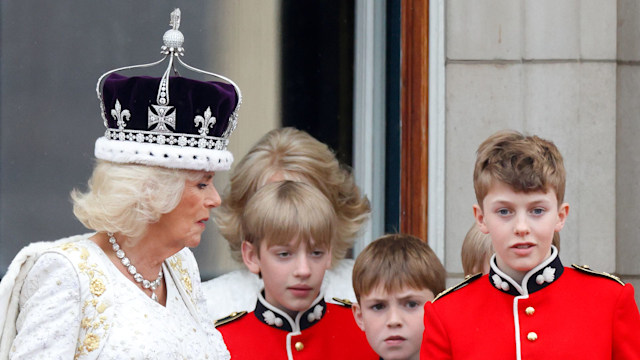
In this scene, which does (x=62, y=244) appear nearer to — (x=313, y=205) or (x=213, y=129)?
(x=213, y=129)

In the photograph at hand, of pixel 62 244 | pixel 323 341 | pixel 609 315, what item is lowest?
pixel 323 341

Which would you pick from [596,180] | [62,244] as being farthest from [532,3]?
[62,244]

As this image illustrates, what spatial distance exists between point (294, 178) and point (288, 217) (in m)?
0.51

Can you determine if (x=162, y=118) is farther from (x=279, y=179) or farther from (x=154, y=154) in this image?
(x=279, y=179)

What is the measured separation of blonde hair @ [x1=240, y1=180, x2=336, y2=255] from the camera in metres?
3.64

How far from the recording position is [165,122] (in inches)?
119

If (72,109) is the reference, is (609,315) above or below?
below

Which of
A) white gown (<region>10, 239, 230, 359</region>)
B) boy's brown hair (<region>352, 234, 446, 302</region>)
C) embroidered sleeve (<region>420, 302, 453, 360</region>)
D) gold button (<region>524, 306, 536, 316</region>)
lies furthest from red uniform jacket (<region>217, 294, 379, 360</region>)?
gold button (<region>524, 306, 536, 316</region>)

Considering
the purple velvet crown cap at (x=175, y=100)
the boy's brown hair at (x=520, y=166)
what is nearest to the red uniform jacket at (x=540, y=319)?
the boy's brown hair at (x=520, y=166)

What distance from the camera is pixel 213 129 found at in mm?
3123

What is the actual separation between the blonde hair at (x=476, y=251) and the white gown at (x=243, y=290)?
0.57m

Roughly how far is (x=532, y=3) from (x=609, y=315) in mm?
2104

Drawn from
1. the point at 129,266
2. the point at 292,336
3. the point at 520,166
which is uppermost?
the point at 520,166

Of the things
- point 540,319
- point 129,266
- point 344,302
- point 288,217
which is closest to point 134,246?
point 129,266
